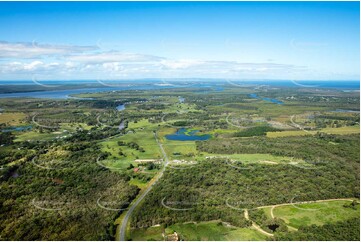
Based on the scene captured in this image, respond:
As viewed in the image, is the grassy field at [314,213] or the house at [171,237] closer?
the house at [171,237]

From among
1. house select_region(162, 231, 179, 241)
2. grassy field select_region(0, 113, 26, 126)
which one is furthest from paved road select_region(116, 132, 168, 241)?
grassy field select_region(0, 113, 26, 126)

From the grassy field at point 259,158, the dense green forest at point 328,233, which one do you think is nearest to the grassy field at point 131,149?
the grassy field at point 259,158

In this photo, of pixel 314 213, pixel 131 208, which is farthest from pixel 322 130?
pixel 131 208

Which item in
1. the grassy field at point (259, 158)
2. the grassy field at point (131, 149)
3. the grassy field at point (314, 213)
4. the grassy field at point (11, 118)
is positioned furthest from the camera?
the grassy field at point (11, 118)

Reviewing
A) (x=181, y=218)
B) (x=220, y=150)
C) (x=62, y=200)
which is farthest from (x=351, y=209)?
(x=62, y=200)

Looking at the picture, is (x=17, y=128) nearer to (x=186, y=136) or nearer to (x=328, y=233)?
(x=186, y=136)

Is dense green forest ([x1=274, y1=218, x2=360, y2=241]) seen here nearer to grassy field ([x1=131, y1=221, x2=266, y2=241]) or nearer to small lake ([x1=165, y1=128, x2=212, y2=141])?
grassy field ([x1=131, y1=221, x2=266, y2=241])

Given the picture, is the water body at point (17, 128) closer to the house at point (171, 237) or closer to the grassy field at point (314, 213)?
the house at point (171, 237)
